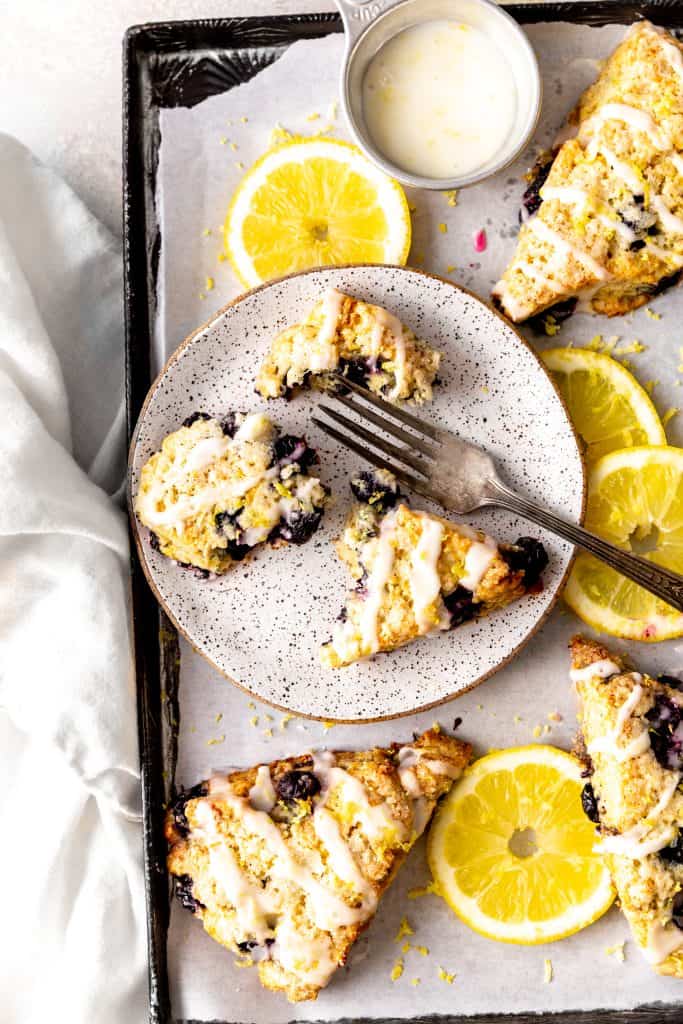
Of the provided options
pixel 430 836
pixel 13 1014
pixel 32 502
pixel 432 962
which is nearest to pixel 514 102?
pixel 32 502

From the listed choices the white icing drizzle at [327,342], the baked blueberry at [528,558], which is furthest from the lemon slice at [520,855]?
the white icing drizzle at [327,342]

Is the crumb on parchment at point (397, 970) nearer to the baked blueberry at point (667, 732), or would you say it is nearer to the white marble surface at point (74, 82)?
the baked blueberry at point (667, 732)

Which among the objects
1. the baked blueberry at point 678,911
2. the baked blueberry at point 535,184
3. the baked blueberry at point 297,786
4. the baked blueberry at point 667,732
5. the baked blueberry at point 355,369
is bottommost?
the baked blueberry at point 678,911

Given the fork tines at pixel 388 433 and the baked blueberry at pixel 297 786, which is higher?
the fork tines at pixel 388 433

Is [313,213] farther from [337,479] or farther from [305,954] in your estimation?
[305,954]

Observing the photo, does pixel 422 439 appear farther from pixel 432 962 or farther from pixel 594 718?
→ pixel 432 962

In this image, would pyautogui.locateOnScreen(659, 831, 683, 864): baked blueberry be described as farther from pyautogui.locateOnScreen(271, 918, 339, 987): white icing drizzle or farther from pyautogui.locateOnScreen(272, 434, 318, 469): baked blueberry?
pyautogui.locateOnScreen(272, 434, 318, 469): baked blueberry

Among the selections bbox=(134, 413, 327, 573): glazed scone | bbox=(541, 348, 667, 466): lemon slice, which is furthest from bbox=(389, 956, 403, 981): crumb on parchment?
bbox=(541, 348, 667, 466): lemon slice
